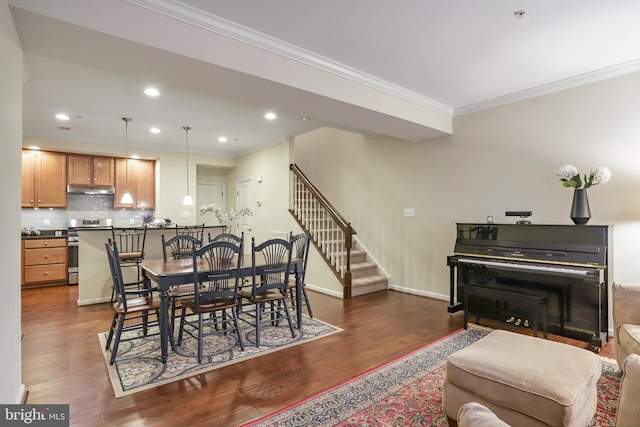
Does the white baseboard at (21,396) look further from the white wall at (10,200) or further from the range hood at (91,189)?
the range hood at (91,189)

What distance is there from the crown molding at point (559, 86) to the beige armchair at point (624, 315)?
2.29m

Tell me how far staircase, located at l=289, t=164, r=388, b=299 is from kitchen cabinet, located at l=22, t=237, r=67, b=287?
4321 mm

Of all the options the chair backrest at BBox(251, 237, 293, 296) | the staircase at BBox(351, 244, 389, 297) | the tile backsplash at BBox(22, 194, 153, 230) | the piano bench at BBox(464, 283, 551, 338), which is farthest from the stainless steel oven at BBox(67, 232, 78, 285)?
the piano bench at BBox(464, 283, 551, 338)

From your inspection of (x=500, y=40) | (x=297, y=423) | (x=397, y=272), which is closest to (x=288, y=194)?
(x=397, y=272)

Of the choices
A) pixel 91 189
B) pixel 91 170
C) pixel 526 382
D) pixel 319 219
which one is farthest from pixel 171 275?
pixel 91 170

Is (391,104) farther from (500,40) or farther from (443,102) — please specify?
(500,40)

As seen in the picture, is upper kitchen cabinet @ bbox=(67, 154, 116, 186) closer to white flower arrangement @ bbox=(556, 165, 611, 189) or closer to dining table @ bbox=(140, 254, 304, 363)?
dining table @ bbox=(140, 254, 304, 363)

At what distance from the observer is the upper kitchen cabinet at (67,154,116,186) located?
6.56 metres

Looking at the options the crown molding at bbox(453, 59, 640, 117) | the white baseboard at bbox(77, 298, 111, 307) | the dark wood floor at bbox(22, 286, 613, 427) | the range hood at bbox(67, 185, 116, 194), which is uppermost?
the crown molding at bbox(453, 59, 640, 117)

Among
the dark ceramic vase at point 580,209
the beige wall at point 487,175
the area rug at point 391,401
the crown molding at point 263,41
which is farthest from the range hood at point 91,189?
the dark ceramic vase at point 580,209

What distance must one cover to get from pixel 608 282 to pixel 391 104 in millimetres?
3020

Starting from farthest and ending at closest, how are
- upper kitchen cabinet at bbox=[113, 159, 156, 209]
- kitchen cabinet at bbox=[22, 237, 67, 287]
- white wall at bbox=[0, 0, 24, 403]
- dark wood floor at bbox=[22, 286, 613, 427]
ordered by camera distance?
upper kitchen cabinet at bbox=[113, 159, 156, 209] < kitchen cabinet at bbox=[22, 237, 67, 287] < dark wood floor at bbox=[22, 286, 613, 427] < white wall at bbox=[0, 0, 24, 403]

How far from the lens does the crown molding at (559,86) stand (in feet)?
11.0

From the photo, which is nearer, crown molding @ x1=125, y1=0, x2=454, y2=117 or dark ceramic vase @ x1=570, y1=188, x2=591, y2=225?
crown molding @ x1=125, y1=0, x2=454, y2=117
